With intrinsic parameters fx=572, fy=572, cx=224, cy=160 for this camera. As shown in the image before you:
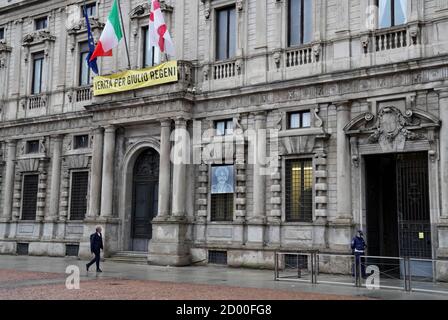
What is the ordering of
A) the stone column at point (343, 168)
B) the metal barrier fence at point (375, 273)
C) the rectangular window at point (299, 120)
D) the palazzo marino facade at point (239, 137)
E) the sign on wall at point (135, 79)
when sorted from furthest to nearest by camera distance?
the sign on wall at point (135, 79)
the rectangular window at point (299, 120)
the stone column at point (343, 168)
the palazzo marino facade at point (239, 137)
the metal barrier fence at point (375, 273)

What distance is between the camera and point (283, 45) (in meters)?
23.2

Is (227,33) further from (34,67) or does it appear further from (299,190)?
(34,67)

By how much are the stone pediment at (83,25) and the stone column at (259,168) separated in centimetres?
1103

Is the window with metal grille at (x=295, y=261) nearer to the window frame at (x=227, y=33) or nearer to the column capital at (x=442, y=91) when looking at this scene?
the column capital at (x=442, y=91)

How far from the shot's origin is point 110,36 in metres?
25.8

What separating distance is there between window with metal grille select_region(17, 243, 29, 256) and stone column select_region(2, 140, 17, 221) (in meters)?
1.68

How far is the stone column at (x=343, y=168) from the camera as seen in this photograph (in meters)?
20.8

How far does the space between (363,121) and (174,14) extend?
1083 centimetres

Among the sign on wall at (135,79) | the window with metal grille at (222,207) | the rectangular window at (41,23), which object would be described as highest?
the rectangular window at (41,23)

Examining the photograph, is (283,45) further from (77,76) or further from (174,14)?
(77,76)

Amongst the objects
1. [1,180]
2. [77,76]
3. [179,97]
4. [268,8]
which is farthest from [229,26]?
[1,180]

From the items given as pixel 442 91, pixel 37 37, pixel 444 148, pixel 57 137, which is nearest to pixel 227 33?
pixel 442 91

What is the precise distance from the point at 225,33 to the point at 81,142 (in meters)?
9.75

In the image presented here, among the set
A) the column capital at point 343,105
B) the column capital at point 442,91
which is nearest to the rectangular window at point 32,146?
the column capital at point 343,105
